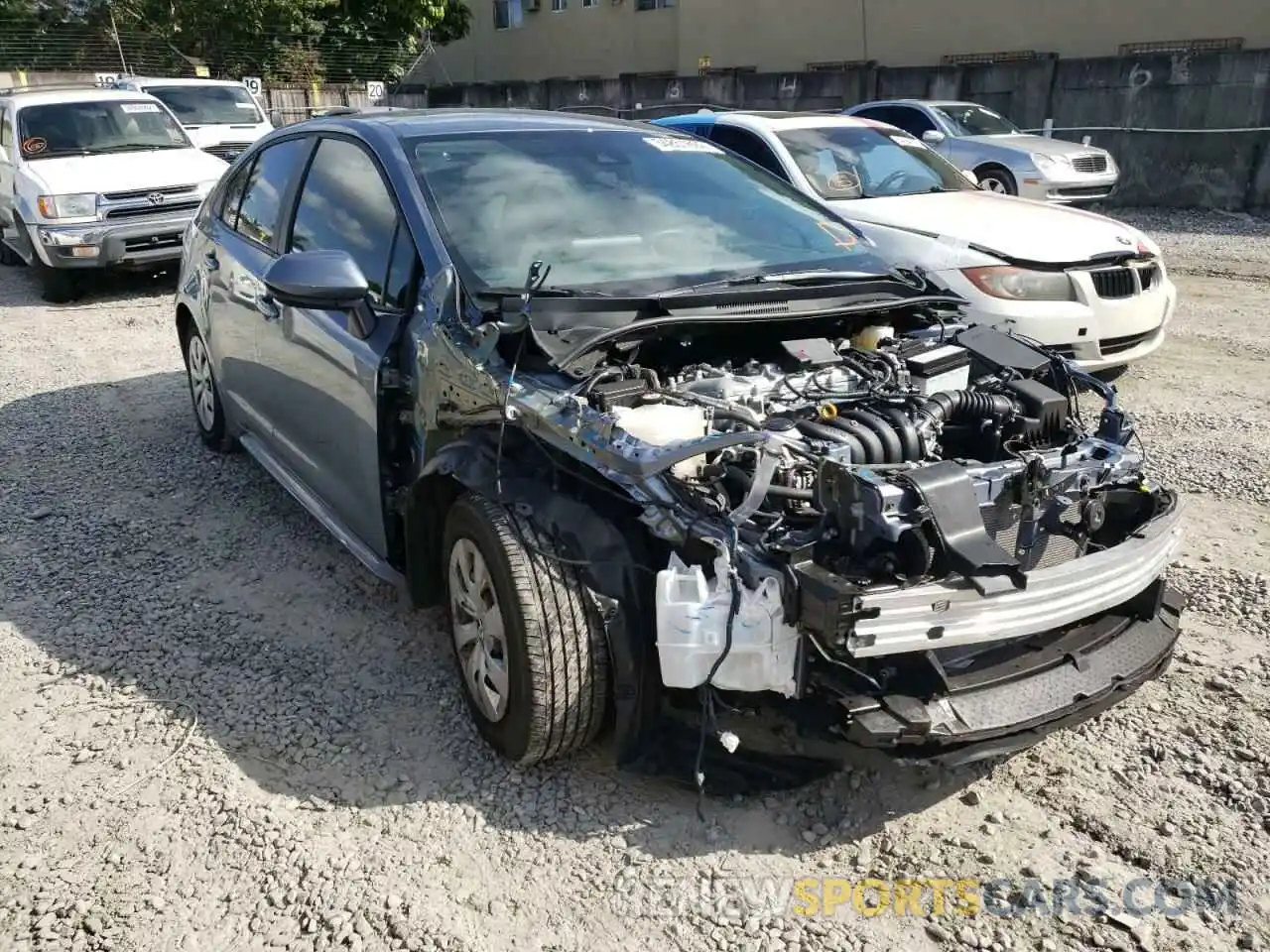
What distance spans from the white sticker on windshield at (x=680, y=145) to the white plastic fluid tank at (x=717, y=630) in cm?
232

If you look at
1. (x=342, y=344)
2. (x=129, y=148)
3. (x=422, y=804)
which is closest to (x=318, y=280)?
(x=342, y=344)

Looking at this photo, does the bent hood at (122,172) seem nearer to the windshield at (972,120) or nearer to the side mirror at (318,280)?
the side mirror at (318,280)

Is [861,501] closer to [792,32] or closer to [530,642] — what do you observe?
[530,642]

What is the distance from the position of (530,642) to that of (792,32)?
23.8 m

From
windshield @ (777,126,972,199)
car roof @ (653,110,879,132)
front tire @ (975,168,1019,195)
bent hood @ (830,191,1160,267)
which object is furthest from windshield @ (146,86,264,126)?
bent hood @ (830,191,1160,267)

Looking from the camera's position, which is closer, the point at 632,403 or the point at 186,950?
the point at 186,950

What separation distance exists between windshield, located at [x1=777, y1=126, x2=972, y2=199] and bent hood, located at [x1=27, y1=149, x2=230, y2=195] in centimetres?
568

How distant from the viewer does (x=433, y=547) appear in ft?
11.2

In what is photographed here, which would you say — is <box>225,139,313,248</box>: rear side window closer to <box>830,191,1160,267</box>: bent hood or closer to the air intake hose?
the air intake hose

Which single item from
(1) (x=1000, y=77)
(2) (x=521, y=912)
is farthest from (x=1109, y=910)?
(1) (x=1000, y=77)

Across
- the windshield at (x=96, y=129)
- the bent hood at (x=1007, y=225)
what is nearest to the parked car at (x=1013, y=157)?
the bent hood at (x=1007, y=225)

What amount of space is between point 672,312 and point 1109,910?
2.01 metres

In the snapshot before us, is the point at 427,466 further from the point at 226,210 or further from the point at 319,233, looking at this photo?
the point at 226,210

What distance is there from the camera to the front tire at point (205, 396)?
5545 mm
